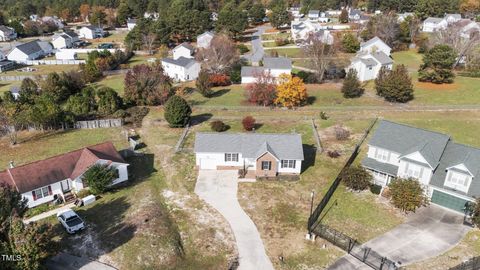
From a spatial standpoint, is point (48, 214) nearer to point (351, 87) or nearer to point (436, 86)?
point (351, 87)

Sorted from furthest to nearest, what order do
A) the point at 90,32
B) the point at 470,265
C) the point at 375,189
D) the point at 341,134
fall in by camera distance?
the point at 90,32
the point at 341,134
the point at 375,189
the point at 470,265

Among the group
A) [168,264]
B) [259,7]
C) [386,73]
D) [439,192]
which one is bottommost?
[168,264]

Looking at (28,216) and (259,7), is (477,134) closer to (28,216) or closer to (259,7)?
(28,216)

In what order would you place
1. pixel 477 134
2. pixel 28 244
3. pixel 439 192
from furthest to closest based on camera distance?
pixel 477 134 < pixel 439 192 < pixel 28 244

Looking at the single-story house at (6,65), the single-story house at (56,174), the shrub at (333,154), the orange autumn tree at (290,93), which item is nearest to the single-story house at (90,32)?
the single-story house at (6,65)

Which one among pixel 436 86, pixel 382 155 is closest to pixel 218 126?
pixel 382 155

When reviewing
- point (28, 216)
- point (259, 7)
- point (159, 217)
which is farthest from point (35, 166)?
point (259, 7)

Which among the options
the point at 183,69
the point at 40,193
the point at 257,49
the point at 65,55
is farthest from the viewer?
the point at 65,55
